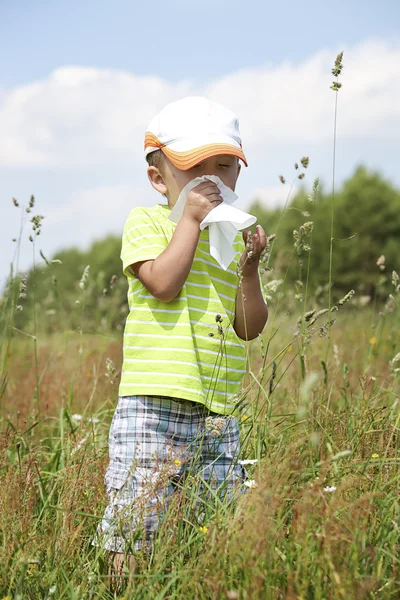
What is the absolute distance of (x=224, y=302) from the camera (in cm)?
233

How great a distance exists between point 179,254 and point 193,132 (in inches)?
17.0

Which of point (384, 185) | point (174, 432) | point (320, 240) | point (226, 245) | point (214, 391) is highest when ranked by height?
point (384, 185)

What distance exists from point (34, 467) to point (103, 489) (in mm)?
268

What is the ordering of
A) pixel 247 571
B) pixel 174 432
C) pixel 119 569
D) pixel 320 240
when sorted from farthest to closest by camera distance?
pixel 320 240 → pixel 174 432 → pixel 119 569 → pixel 247 571

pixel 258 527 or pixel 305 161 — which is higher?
pixel 305 161

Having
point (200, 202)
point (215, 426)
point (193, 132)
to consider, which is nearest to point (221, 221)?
point (200, 202)

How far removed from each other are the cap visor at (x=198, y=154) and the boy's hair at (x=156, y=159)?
94mm

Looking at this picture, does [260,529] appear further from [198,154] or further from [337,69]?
[337,69]

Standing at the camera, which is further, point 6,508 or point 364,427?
point 364,427

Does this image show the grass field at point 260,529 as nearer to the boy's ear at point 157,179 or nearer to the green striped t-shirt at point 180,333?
the green striped t-shirt at point 180,333

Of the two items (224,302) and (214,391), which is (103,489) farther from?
(224,302)

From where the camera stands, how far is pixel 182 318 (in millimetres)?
2195

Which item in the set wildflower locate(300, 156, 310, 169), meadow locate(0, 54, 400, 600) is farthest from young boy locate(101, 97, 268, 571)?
wildflower locate(300, 156, 310, 169)

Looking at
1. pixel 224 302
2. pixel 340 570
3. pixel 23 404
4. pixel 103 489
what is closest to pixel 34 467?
pixel 103 489
